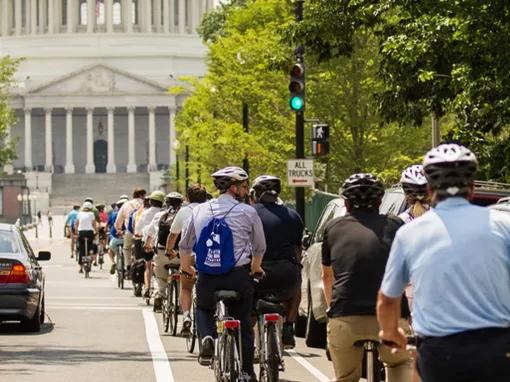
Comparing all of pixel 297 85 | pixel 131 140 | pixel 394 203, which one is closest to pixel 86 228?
pixel 297 85

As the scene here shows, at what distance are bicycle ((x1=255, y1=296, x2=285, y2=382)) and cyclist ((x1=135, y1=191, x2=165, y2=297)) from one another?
37.2 feet

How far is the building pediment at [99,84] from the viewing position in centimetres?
15912

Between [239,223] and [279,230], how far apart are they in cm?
152

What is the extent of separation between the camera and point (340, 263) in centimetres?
986

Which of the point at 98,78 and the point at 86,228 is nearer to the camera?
the point at 86,228

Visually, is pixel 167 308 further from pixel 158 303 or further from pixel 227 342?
pixel 227 342

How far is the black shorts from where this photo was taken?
13820mm

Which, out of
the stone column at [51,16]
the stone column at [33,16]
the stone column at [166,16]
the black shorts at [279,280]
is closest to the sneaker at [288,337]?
the black shorts at [279,280]

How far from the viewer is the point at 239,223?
12.6 m

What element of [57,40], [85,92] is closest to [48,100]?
[85,92]

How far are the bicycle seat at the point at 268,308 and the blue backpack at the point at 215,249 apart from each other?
0.96 meters

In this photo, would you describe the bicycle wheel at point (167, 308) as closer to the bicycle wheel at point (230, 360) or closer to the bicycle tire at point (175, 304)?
the bicycle tire at point (175, 304)

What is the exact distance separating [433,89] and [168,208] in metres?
4.44

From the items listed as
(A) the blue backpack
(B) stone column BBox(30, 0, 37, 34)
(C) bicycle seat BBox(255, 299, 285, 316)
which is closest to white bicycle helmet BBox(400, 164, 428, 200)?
(A) the blue backpack
